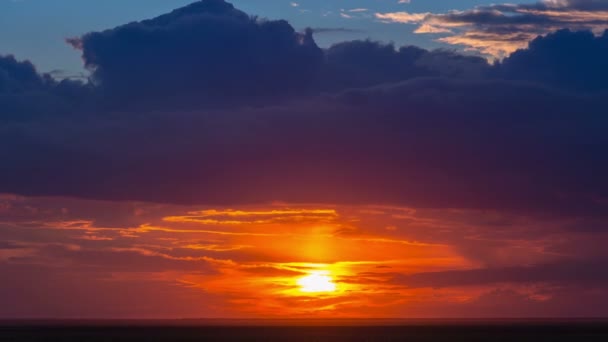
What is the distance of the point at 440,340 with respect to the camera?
126m

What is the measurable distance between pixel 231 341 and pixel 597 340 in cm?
4895

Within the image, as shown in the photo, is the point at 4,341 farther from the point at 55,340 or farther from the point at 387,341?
the point at 387,341

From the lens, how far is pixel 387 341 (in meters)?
115

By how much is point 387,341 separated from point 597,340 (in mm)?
29618

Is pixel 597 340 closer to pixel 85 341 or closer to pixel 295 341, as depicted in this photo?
pixel 295 341

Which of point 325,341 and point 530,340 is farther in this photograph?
point 530,340

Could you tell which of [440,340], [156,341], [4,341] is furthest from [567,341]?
[4,341]

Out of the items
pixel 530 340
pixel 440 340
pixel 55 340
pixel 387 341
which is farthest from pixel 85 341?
pixel 530 340

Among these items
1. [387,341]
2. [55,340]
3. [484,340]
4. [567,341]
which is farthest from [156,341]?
[567,341]

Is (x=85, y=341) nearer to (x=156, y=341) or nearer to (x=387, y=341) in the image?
(x=156, y=341)

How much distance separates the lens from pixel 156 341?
126 m

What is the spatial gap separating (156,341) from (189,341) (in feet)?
15.0

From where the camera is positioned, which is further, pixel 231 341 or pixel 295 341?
pixel 231 341

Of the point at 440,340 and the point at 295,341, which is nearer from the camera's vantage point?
the point at 295,341
